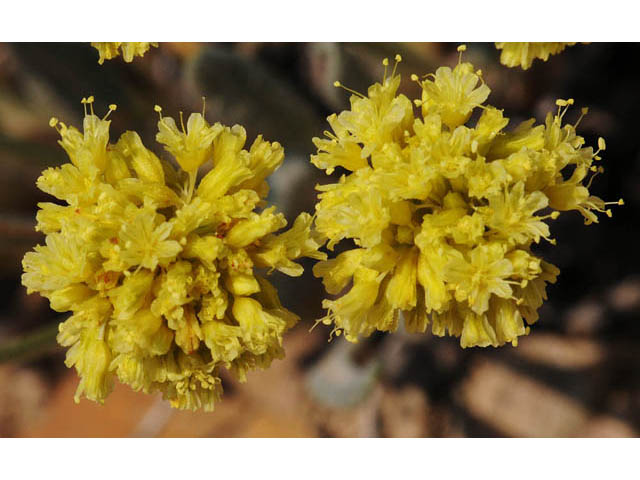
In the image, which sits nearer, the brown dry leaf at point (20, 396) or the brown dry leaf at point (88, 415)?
the brown dry leaf at point (88, 415)

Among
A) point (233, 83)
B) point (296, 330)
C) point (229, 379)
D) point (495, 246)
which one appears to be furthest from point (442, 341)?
point (495, 246)

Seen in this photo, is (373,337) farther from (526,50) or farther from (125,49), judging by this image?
(125,49)

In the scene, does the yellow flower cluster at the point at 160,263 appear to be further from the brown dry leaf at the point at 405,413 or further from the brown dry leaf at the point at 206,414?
the brown dry leaf at the point at 405,413

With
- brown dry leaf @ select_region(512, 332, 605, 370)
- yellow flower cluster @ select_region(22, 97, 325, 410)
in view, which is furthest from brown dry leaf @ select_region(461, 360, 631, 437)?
yellow flower cluster @ select_region(22, 97, 325, 410)

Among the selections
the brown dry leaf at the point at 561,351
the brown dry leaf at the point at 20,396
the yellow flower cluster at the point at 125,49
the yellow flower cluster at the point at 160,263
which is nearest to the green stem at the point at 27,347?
the yellow flower cluster at the point at 160,263

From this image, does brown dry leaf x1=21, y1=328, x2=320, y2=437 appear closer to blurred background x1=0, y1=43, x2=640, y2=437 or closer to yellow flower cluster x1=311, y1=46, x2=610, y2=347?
blurred background x1=0, y1=43, x2=640, y2=437
